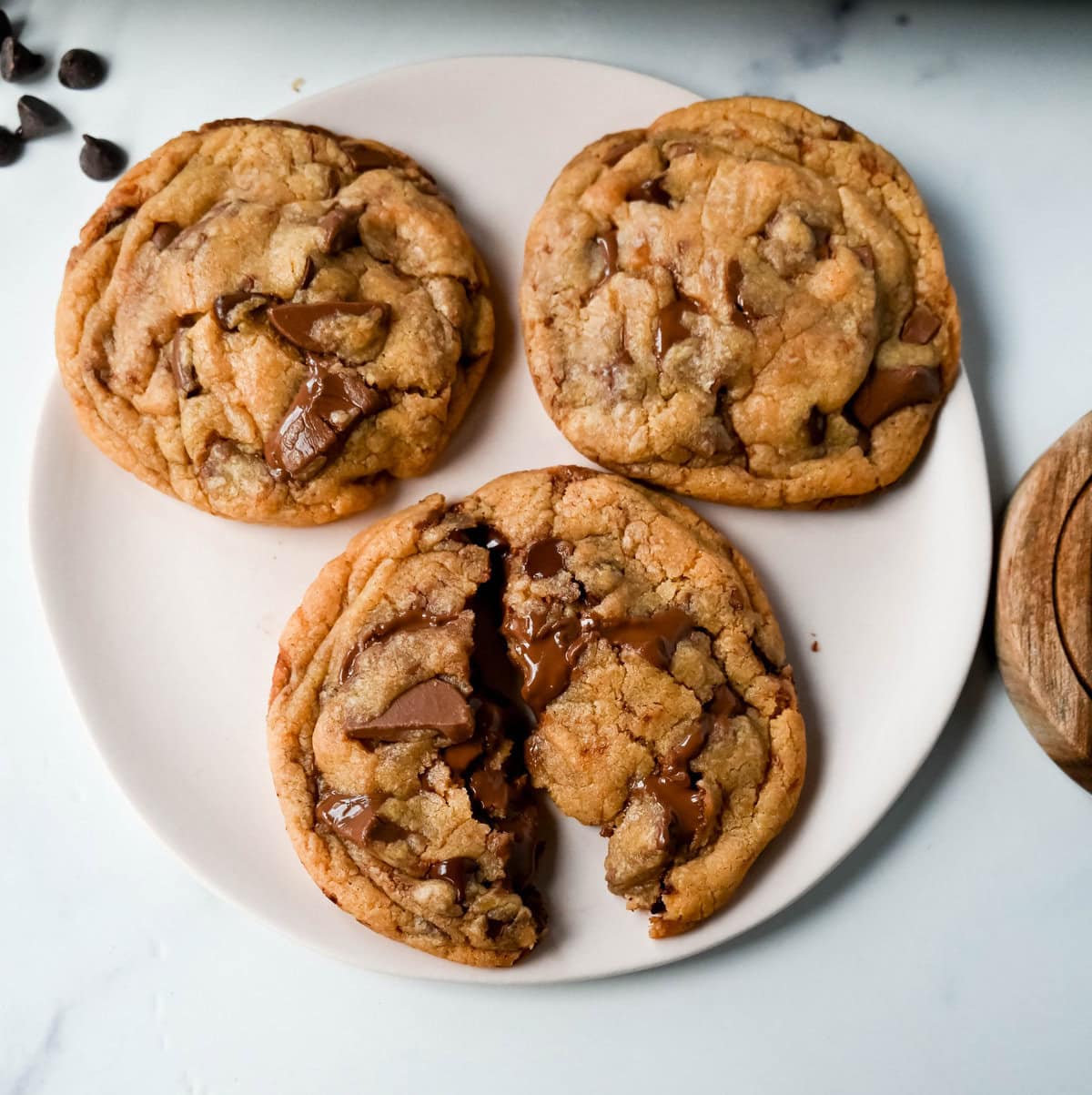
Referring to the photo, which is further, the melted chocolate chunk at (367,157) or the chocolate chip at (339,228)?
the melted chocolate chunk at (367,157)

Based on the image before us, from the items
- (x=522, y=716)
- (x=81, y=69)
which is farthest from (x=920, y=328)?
(x=81, y=69)

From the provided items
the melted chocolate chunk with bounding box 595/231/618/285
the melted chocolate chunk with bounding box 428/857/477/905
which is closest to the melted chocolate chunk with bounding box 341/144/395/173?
the melted chocolate chunk with bounding box 595/231/618/285

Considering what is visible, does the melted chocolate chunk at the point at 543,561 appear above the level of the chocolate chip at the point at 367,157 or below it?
below

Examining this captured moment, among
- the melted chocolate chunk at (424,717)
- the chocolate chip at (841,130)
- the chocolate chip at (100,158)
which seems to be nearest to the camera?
the melted chocolate chunk at (424,717)

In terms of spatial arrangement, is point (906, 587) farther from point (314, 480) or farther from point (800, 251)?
point (314, 480)

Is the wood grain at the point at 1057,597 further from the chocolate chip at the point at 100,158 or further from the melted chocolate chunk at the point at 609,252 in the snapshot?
the chocolate chip at the point at 100,158

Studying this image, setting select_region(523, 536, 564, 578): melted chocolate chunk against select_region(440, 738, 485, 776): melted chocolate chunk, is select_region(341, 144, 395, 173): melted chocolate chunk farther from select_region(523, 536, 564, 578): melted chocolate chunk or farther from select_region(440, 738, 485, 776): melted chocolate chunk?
select_region(440, 738, 485, 776): melted chocolate chunk

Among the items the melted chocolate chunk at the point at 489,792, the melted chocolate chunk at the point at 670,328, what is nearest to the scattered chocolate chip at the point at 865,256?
the melted chocolate chunk at the point at 670,328

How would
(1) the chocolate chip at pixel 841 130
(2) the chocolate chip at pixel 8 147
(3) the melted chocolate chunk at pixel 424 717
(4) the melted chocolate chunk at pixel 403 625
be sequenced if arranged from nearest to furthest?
1. (3) the melted chocolate chunk at pixel 424 717
2. (4) the melted chocolate chunk at pixel 403 625
3. (1) the chocolate chip at pixel 841 130
4. (2) the chocolate chip at pixel 8 147
